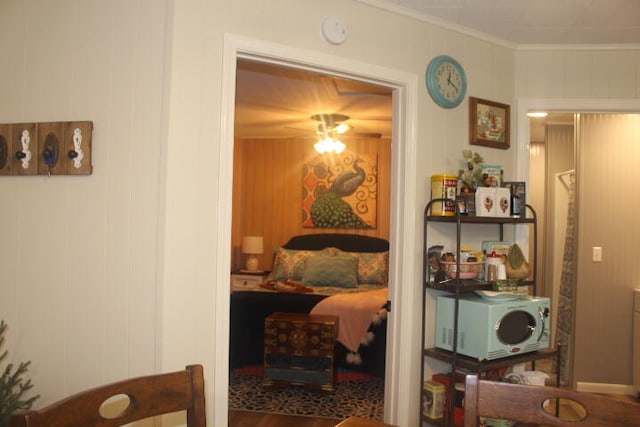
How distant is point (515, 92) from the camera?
2930mm

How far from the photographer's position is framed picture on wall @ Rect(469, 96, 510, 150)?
2.72 m

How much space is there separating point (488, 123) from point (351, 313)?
1.89 meters

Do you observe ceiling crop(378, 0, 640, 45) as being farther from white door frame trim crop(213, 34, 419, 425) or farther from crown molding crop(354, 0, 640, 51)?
white door frame trim crop(213, 34, 419, 425)

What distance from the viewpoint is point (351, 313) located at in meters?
3.92

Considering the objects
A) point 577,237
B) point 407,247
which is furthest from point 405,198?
point 577,237

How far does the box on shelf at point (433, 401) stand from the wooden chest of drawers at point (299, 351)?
122 cm

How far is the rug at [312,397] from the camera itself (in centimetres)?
335

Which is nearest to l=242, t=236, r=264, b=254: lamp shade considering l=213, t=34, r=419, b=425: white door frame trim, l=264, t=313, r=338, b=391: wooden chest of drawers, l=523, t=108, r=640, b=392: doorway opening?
l=264, t=313, r=338, b=391: wooden chest of drawers

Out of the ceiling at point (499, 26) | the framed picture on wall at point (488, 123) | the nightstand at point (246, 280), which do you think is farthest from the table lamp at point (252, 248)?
the framed picture on wall at point (488, 123)

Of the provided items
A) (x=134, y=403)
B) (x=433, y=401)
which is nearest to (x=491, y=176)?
(x=433, y=401)

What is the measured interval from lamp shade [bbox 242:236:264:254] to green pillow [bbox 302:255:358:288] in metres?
0.86

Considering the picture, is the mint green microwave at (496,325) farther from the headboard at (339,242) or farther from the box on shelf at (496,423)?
the headboard at (339,242)

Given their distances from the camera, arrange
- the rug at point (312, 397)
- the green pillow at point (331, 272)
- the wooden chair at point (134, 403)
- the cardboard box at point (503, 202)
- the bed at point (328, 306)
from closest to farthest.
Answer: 1. the wooden chair at point (134, 403)
2. the cardboard box at point (503, 202)
3. the rug at point (312, 397)
4. the bed at point (328, 306)
5. the green pillow at point (331, 272)

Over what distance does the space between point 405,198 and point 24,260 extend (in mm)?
1752
